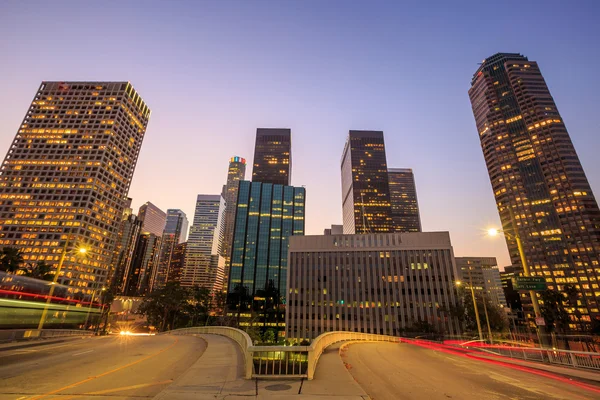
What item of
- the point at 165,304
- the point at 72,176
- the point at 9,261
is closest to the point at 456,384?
the point at 9,261

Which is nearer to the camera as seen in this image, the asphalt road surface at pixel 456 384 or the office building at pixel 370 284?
the asphalt road surface at pixel 456 384

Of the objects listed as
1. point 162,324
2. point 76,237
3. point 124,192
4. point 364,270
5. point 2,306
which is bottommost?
point 162,324

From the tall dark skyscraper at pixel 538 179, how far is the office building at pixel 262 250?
400ft

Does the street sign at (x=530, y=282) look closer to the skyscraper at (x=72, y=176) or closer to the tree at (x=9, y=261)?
the tree at (x=9, y=261)

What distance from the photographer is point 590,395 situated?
9758 millimetres

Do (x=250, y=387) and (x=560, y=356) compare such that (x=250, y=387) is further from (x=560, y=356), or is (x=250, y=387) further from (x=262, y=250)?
(x=262, y=250)

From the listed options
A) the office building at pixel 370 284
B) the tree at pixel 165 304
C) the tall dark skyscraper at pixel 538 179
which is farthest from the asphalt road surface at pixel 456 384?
the tall dark skyscraper at pixel 538 179

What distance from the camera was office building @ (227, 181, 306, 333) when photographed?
15088 centimetres

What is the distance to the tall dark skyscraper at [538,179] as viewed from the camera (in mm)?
139000

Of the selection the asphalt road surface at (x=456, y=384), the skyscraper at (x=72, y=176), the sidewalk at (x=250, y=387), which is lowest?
the asphalt road surface at (x=456, y=384)

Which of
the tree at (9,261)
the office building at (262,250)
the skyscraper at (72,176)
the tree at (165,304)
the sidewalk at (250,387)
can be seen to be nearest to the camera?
the sidewalk at (250,387)

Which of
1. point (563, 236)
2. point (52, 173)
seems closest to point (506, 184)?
point (563, 236)

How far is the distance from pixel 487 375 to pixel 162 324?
98158mm

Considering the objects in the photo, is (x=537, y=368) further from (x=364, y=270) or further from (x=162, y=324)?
(x=162, y=324)
